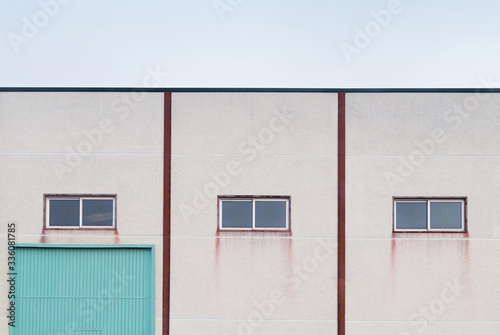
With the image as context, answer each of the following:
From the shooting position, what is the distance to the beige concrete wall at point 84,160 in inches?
337

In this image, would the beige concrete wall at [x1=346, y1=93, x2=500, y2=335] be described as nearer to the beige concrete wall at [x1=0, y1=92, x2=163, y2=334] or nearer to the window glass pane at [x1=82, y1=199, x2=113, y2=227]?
the beige concrete wall at [x1=0, y1=92, x2=163, y2=334]

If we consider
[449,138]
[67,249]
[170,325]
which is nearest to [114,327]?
[170,325]

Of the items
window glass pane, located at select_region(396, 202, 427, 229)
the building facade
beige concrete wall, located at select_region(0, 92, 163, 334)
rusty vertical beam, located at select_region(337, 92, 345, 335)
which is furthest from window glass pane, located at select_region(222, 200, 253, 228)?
window glass pane, located at select_region(396, 202, 427, 229)

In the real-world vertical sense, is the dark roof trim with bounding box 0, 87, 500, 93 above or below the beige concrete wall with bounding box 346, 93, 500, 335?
above

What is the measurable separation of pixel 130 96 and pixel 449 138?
6.80 meters

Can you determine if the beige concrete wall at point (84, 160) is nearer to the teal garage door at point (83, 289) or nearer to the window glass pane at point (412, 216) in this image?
the teal garage door at point (83, 289)

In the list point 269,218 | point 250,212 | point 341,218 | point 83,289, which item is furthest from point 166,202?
point 341,218

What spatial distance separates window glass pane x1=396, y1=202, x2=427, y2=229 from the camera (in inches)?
338

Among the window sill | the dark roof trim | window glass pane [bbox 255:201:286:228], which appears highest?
the dark roof trim

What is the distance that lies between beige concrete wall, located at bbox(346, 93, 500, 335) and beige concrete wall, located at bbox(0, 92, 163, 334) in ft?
13.6

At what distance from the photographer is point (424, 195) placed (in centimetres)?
855

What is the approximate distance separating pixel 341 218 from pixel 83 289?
560 centimetres

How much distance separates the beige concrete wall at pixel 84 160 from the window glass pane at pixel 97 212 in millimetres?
210

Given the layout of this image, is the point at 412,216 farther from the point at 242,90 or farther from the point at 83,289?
the point at 83,289
